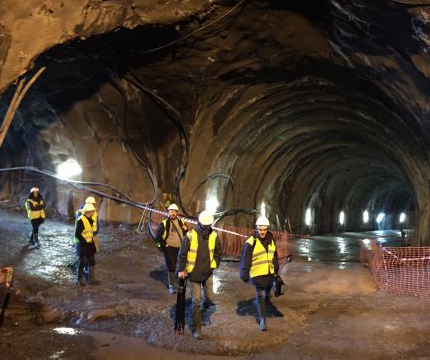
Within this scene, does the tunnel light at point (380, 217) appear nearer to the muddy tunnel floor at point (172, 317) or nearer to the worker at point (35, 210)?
the muddy tunnel floor at point (172, 317)

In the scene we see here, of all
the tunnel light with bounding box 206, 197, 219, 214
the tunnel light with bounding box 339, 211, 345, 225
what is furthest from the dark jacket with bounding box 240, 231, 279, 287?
the tunnel light with bounding box 339, 211, 345, 225

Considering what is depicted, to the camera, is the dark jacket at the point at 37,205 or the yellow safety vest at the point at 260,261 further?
the dark jacket at the point at 37,205

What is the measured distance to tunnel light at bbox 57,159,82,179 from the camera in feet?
43.6

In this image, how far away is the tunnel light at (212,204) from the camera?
13.6m

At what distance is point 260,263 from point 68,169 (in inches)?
358

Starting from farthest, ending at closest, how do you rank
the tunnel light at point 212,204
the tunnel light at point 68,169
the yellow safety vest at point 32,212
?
the tunnel light at point 212,204 < the tunnel light at point 68,169 < the yellow safety vest at point 32,212

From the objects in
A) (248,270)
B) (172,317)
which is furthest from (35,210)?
(248,270)

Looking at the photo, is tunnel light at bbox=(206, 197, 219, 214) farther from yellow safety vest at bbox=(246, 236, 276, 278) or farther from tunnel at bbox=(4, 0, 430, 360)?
yellow safety vest at bbox=(246, 236, 276, 278)

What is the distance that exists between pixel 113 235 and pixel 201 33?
590 cm

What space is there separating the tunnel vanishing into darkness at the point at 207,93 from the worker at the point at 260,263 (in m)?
3.63

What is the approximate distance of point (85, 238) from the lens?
25.5ft

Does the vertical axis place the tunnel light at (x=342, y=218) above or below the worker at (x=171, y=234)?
above

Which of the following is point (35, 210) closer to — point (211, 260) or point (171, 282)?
point (171, 282)

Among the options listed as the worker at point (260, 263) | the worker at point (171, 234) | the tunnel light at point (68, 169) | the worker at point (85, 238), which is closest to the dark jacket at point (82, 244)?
the worker at point (85, 238)
